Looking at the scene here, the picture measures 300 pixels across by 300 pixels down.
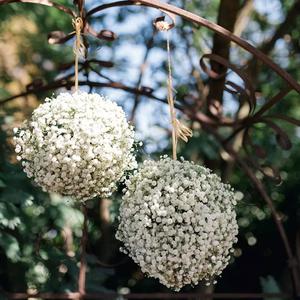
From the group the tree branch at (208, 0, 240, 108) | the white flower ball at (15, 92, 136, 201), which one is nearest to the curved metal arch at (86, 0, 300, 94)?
the white flower ball at (15, 92, 136, 201)

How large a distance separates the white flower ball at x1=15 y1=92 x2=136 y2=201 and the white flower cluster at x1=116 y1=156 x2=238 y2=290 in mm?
103

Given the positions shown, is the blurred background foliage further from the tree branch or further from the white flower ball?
the white flower ball

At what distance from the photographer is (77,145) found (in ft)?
4.98

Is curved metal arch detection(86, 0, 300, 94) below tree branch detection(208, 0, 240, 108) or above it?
below

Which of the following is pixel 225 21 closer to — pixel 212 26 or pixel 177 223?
pixel 212 26

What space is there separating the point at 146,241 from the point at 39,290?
1.37 metres

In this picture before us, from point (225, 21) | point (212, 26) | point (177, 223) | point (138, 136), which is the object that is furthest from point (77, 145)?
point (225, 21)

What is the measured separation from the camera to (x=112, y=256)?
345 cm

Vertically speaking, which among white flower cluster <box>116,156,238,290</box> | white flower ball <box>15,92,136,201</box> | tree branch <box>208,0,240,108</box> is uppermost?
tree branch <box>208,0,240,108</box>

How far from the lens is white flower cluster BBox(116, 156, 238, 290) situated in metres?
1.54

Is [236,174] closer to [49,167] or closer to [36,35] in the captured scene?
[36,35]

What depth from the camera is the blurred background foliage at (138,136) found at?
276cm

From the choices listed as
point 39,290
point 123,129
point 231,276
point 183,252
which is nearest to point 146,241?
point 183,252

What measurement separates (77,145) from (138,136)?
1.29 metres
